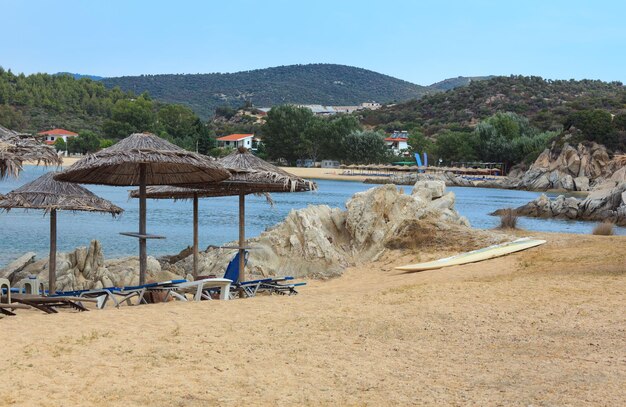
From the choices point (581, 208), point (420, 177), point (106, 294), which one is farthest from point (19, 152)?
point (420, 177)

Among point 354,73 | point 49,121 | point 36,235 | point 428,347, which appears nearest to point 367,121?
point 49,121

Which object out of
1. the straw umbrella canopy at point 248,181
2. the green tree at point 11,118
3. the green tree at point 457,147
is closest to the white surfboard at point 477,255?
the straw umbrella canopy at point 248,181

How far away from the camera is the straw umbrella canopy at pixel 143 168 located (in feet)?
32.7

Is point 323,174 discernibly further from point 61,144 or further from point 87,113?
point 87,113

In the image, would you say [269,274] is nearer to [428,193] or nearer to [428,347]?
[428,193]

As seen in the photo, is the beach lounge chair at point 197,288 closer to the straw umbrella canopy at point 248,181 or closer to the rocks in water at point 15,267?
the straw umbrella canopy at point 248,181

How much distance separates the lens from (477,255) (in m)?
14.1

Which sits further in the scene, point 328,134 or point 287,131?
point 287,131

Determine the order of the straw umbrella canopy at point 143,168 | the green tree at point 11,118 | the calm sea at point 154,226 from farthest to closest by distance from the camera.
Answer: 1. the green tree at point 11,118
2. the calm sea at point 154,226
3. the straw umbrella canopy at point 143,168

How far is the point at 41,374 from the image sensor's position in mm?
5812

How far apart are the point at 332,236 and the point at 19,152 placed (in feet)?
27.4

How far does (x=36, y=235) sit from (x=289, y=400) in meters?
20.1

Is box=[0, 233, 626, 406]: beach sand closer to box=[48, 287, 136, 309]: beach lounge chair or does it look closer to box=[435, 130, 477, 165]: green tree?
box=[48, 287, 136, 309]: beach lounge chair

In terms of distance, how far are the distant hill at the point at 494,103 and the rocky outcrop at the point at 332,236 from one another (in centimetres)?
7736
